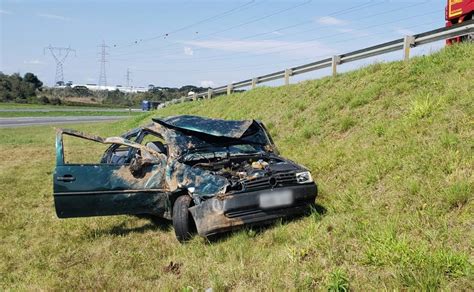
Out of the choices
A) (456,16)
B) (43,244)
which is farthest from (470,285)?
(456,16)

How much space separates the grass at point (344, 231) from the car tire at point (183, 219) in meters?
0.18

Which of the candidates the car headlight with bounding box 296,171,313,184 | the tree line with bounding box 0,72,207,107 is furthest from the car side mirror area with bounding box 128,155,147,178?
the tree line with bounding box 0,72,207,107

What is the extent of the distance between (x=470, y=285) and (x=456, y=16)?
11.6 m

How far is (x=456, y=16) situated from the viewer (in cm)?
1282

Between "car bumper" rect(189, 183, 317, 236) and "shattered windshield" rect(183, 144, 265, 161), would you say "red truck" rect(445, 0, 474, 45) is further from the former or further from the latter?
"car bumper" rect(189, 183, 317, 236)

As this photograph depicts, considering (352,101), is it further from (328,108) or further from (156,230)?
(156,230)

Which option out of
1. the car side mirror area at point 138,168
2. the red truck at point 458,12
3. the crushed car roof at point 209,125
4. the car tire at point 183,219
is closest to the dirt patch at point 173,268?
the car tire at point 183,219

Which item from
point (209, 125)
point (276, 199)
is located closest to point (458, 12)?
point (209, 125)

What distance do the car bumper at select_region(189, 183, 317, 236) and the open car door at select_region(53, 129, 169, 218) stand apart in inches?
32.9

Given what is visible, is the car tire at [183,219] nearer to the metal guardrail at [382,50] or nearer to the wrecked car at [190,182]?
the wrecked car at [190,182]

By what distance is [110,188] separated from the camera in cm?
588

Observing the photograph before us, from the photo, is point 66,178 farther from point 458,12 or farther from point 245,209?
point 458,12

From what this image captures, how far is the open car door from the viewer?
5793 mm

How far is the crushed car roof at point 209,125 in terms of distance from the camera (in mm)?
6542
